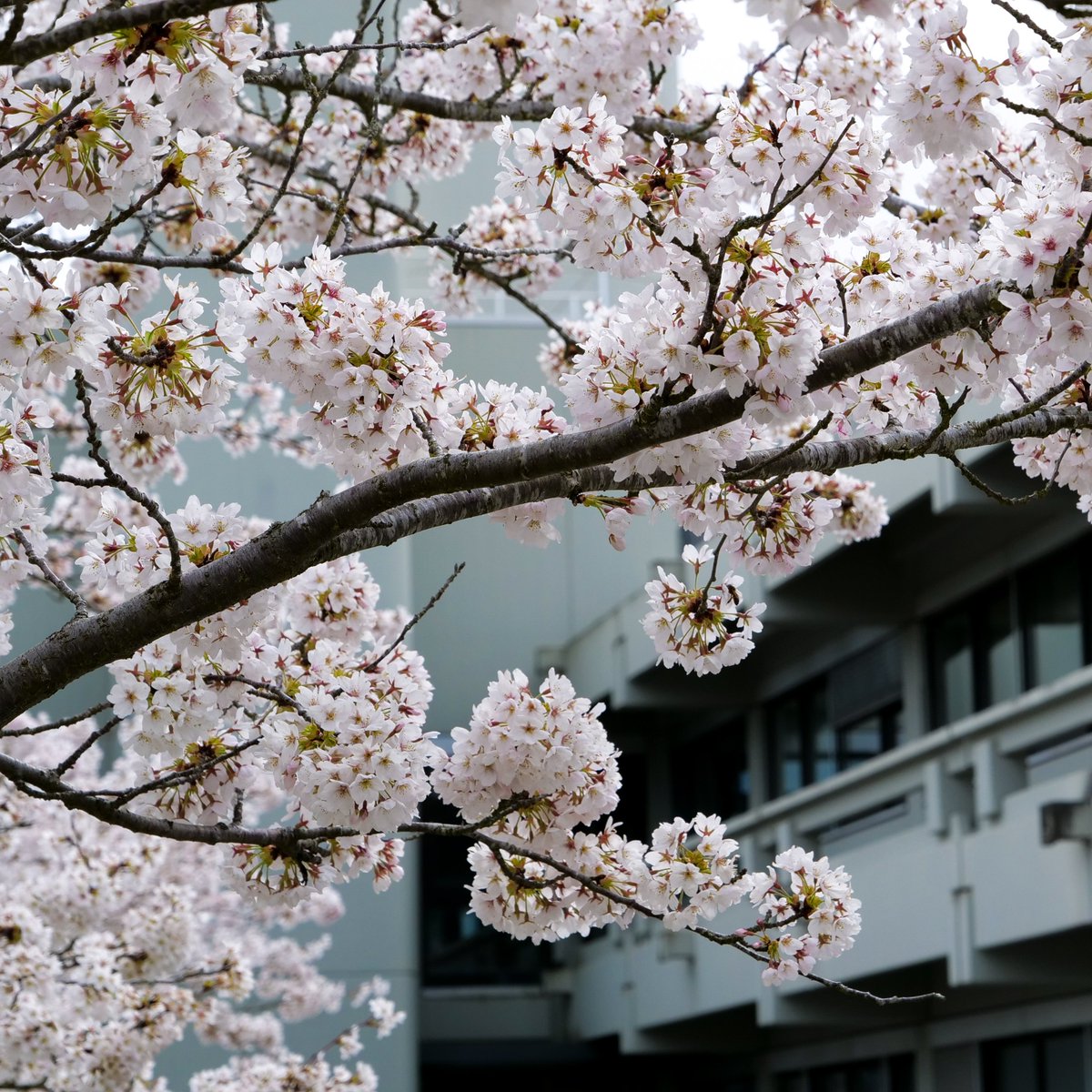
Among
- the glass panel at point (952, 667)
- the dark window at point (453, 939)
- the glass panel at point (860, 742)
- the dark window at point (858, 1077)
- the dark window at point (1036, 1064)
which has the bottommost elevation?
the dark window at point (858, 1077)

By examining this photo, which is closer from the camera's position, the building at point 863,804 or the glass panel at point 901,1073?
the building at point 863,804

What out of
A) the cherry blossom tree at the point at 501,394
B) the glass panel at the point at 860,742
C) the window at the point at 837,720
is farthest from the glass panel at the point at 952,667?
the cherry blossom tree at the point at 501,394

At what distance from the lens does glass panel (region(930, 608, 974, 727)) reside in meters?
11.1

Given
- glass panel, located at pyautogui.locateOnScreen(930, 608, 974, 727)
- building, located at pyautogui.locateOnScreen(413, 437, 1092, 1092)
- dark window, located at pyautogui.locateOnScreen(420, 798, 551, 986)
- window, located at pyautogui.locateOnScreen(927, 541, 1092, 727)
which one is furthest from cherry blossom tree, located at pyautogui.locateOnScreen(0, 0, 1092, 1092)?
dark window, located at pyautogui.locateOnScreen(420, 798, 551, 986)

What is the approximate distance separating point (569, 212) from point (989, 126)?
2.67ft

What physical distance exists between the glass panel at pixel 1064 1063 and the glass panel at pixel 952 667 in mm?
2241

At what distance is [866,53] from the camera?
5.13m

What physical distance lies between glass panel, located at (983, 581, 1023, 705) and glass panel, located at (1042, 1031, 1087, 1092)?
2.12m

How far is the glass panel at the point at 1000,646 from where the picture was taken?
10328 millimetres

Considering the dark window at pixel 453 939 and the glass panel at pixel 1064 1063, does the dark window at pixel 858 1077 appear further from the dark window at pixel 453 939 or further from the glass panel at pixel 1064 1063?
the dark window at pixel 453 939

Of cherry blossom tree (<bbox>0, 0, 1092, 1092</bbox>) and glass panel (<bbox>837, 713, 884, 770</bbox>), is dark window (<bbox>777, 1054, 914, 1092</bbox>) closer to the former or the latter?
glass panel (<bbox>837, 713, 884, 770</bbox>)

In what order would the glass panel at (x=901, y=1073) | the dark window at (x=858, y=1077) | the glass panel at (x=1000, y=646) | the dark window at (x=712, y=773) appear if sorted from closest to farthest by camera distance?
the glass panel at (x=1000, y=646)
the glass panel at (x=901, y=1073)
the dark window at (x=858, y=1077)
the dark window at (x=712, y=773)

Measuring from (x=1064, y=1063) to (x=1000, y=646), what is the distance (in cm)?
264

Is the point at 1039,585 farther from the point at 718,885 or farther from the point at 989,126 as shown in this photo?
the point at 989,126
